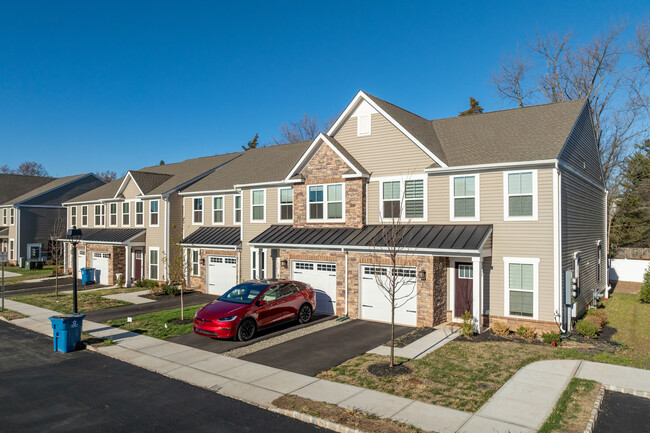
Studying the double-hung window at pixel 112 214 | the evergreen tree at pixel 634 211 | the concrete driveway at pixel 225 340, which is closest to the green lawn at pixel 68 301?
the double-hung window at pixel 112 214

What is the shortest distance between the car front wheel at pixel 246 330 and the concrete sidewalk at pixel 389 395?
4.57 feet

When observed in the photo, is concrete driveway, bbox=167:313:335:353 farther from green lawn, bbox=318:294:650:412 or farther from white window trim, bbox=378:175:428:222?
white window trim, bbox=378:175:428:222

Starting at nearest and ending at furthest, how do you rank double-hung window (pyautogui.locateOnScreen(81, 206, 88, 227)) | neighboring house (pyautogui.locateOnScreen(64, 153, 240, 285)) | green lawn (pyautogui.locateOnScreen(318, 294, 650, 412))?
green lawn (pyautogui.locateOnScreen(318, 294, 650, 412)) < neighboring house (pyautogui.locateOnScreen(64, 153, 240, 285)) < double-hung window (pyautogui.locateOnScreen(81, 206, 88, 227))

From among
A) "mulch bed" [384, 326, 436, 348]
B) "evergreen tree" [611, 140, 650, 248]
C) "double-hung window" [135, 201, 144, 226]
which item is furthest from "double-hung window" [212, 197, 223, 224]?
"evergreen tree" [611, 140, 650, 248]

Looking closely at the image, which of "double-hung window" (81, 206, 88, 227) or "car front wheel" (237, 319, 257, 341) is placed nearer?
"car front wheel" (237, 319, 257, 341)

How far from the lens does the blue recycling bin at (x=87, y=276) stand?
2983cm

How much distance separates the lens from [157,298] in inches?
922

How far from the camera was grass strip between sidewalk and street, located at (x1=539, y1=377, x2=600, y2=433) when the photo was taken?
779cm

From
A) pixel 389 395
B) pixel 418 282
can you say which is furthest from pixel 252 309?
pixel 389 395

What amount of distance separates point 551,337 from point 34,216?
151 feet

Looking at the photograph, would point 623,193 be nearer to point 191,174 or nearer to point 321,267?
point 321,267

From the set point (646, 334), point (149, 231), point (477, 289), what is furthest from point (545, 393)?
point (149, 231)

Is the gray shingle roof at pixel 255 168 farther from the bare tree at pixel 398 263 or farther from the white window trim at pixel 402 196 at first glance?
the bare tree at pixel 398 263

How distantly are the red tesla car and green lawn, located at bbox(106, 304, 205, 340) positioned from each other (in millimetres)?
1594
